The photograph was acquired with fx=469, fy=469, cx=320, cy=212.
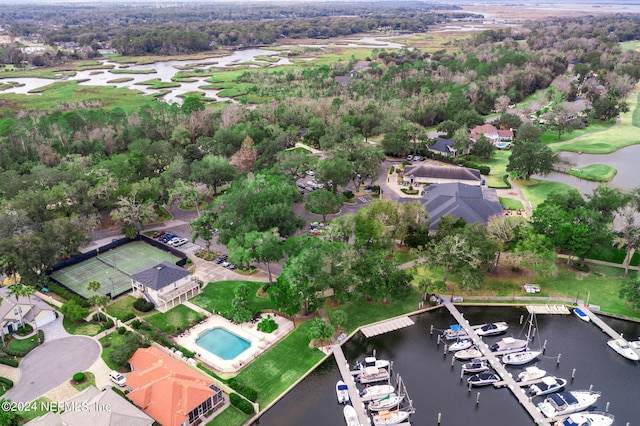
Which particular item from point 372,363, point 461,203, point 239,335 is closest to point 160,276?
point 239,335

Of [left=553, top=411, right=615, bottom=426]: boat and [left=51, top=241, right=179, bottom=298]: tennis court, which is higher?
[left=553, top=411, right=615, bottom=426]: boat

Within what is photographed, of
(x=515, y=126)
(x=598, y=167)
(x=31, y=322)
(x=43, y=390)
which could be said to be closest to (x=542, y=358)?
(x=43, y=390)

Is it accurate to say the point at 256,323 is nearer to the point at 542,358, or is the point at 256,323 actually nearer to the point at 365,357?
the point at 365,357

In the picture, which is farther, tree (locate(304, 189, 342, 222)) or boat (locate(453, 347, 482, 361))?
tree (locate(304, 189, 342, 222))

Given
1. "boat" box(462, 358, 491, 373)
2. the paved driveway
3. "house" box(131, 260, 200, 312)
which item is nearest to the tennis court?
"house" box(131, 260, 200, 312)

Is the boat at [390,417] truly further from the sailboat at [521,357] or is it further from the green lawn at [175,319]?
the green lawn at [175,319]

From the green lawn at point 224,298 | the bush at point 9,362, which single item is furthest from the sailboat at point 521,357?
the bush at point 9,362

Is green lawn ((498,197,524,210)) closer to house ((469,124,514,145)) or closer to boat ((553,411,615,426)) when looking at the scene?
house ((469,124,514,145))
